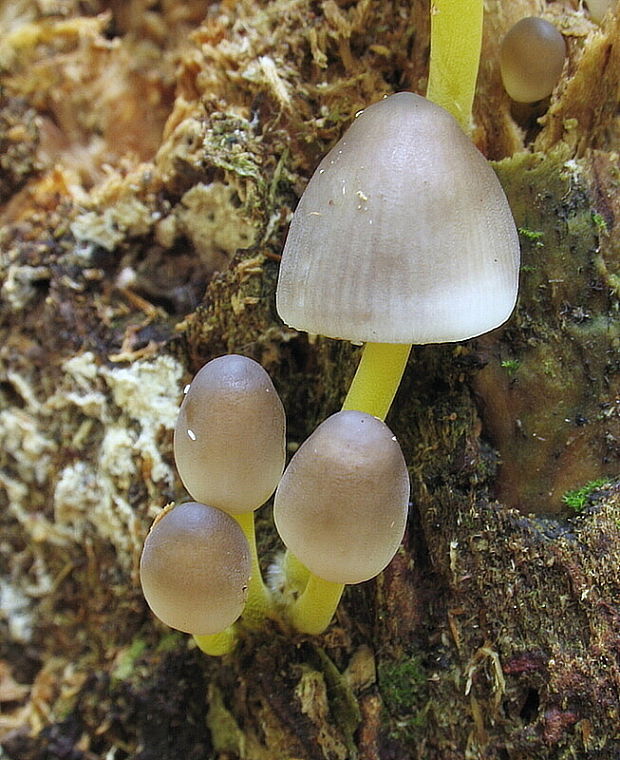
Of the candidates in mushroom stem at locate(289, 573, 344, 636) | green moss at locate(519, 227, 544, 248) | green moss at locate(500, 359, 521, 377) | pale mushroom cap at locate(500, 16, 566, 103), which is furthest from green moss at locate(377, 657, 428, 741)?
pale mushroom cap at locate(500, 16, 566, 103)

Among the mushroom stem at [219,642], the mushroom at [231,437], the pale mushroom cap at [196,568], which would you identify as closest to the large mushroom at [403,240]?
the mushroom at [231,437]

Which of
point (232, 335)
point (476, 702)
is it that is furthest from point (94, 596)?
point (476, 702)

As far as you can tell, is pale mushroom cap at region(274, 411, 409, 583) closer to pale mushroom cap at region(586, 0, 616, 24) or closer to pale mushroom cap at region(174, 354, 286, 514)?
pale mushroom cap at region(174, 354, 286, 514)

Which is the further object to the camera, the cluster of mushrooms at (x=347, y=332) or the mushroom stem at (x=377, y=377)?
the mushroom stem at (x=377, y=377)

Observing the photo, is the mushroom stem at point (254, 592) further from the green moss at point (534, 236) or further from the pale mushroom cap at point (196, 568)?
the green moss at point (534, 236)

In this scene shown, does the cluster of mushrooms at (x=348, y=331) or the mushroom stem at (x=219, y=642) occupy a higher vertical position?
the cluster of mushrooms at (x=348, y=331)

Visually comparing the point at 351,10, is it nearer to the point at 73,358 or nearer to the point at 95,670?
the point at 73,358

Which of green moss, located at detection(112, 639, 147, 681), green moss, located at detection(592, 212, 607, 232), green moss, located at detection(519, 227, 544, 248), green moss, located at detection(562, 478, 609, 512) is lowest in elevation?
green moss, located at detection(112, 639, 147, 681)
